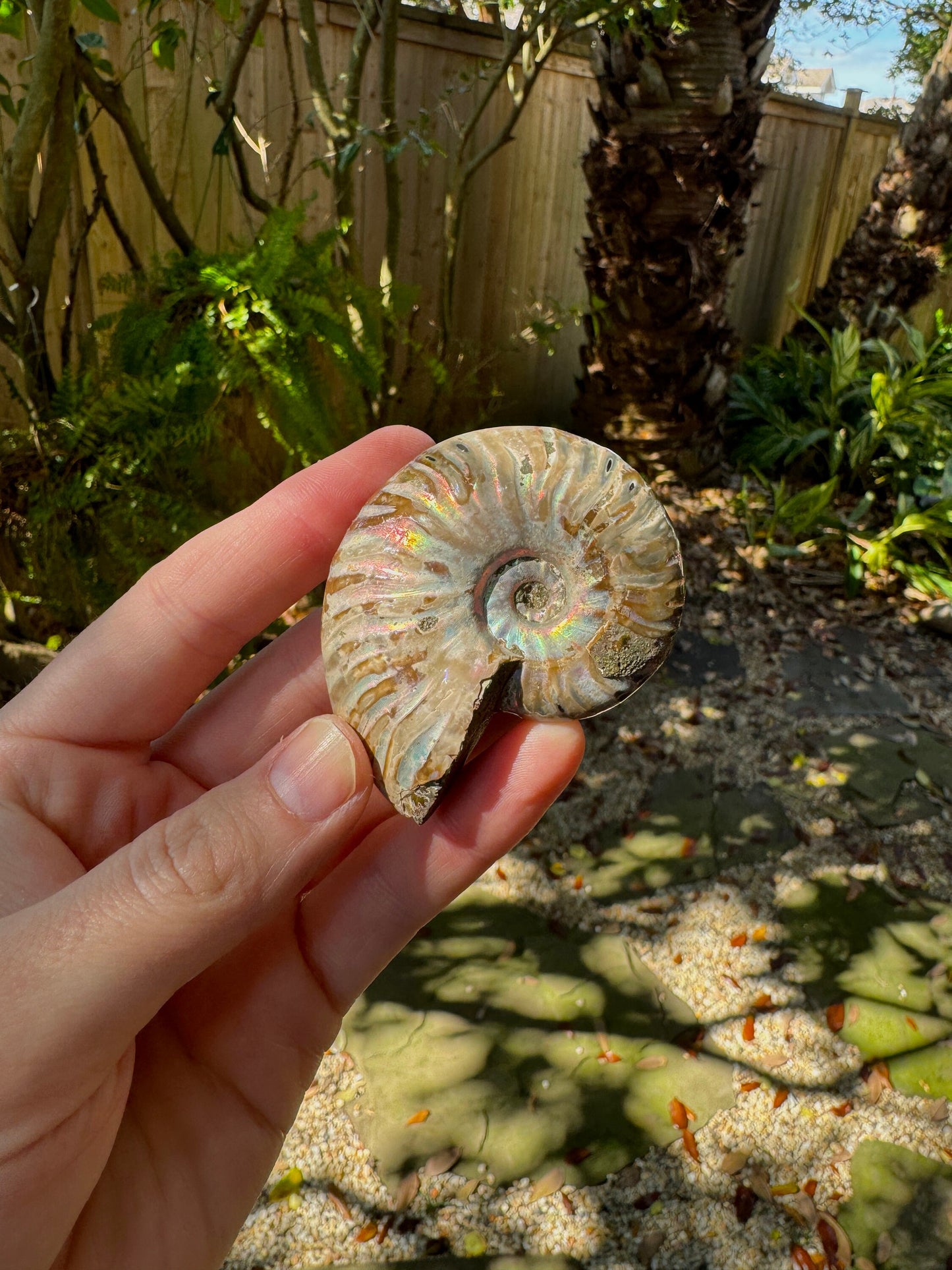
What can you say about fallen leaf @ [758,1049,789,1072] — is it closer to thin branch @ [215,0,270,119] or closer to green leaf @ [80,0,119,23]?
green leaf @ [80,0,119,23]

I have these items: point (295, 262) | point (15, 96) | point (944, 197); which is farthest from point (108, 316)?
point (944, 197)

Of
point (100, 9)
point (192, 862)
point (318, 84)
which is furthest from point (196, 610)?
point (318, 84)

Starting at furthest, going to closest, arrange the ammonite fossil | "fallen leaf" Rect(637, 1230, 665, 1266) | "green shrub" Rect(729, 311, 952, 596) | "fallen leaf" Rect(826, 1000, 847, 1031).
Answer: "green shrub" Rect(729, 311, 952, 596) < "fallen leaf" Rect(826, 1000, 847, 1031) < "fallen leaf" Rect(637, 1230, 665, 1266) < the ammonite fossil

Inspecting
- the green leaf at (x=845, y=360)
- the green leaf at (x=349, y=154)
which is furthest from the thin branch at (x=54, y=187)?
the green leaf at (x=845, y=360)

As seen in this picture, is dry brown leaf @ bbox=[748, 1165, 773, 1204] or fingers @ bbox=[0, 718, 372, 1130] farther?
dry brown leaf @ bbox=[748, 1165, 773, 1204]

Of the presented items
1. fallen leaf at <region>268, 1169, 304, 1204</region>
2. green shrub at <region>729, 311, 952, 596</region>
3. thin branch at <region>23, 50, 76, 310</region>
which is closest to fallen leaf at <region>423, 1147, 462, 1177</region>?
fallen leaf at <region>268, 1169, 304, 1204</region>

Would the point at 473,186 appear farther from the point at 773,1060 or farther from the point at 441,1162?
the point at 441,1162

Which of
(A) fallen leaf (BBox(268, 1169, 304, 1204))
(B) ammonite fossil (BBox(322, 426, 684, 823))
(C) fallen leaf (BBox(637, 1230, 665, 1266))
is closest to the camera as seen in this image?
(B) ammonite fossil (BBox(322, 426, 684, 823))
